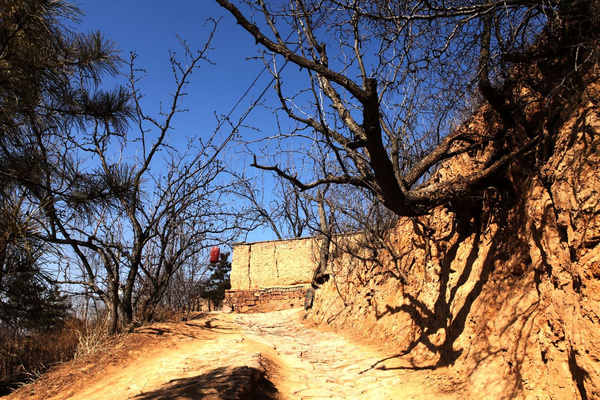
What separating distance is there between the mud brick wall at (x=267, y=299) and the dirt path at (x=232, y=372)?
6638 millimetres

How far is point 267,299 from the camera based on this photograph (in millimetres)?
15289

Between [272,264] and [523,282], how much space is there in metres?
12.7

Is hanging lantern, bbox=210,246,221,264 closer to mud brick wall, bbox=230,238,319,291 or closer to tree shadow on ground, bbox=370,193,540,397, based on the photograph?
mud brick wall, bbox=230,238,319,291

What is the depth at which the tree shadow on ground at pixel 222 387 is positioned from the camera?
3986 millimetres

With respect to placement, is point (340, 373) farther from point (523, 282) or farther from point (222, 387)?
point (523, 282)

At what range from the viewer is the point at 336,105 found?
16.1 feet

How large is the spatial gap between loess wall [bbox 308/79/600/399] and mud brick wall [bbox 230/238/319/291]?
919 centimetres

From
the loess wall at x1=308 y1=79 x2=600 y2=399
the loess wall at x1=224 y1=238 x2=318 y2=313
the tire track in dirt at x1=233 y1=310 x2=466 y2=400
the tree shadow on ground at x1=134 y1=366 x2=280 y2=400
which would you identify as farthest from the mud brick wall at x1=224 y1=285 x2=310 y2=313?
the tree shadow on ground at x1=134 y1=366 x2=280 y2=400

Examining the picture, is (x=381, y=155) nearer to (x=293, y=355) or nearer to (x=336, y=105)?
(x=336, y=105)

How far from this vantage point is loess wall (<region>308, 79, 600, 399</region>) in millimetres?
2932

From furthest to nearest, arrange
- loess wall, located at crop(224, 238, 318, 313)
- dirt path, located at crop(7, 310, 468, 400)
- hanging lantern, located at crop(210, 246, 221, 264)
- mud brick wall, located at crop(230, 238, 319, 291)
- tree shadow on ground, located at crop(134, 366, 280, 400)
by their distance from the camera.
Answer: mud brick wall, located at crop(230, 238, 319, 291)
hanging lantern, located at crop(210, 246, 221, 264)
loess wall, located at crop(224, 238, 318, 313)
dirt path, located at crop(7, 310, 468, 400)
tree shadow on ground, located at crop(134, 366, 280, 400)

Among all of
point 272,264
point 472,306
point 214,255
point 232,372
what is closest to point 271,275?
point 272,264

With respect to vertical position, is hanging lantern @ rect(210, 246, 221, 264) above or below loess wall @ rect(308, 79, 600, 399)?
above

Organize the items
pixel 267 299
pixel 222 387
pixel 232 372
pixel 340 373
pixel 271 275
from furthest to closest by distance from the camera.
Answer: pixel 271 275, pixel 267 299, pixel 340 373, pixel 232 372, pixel 222 387
